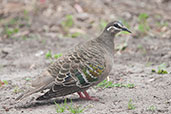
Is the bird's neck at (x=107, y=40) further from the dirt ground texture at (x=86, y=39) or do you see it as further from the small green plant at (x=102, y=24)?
the small green plant at (x=102, y=24)

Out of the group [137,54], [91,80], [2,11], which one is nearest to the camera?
[91,80]

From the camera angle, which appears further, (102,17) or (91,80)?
(102,17)

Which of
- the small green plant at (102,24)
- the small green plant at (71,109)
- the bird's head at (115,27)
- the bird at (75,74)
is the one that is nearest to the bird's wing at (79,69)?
the bird at (75,74)

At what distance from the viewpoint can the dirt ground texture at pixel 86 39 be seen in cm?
549

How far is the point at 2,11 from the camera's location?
11633 millimetres

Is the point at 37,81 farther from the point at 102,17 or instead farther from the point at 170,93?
the point at 102,17

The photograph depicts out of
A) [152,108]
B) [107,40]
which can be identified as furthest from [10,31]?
[152,108]

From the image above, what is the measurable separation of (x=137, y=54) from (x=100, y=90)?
9.39ft

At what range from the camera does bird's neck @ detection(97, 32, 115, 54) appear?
604 cm

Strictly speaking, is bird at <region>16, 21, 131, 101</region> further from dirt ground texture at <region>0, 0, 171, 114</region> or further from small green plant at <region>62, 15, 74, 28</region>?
small green plant at <region>62, 15, 74, 28</region>

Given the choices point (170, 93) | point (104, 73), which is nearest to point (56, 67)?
point (104, 73)

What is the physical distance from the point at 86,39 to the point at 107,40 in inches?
156

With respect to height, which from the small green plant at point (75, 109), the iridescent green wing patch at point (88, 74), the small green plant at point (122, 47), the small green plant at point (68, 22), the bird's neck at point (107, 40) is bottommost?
the small green plant at point (75, 109)

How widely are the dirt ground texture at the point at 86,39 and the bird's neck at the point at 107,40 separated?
0.77 metres
